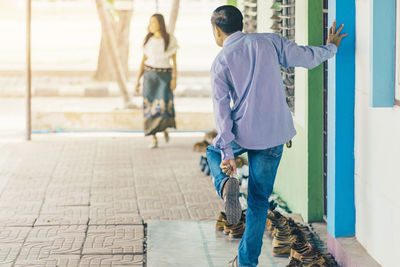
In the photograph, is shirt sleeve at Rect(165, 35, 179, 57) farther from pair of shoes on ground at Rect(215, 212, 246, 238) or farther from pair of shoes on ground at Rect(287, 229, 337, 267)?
pair of shoes on ground at Rect(287, 229, 337, 267)

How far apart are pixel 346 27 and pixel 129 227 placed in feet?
9.10

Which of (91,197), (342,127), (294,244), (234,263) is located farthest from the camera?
(91,197)

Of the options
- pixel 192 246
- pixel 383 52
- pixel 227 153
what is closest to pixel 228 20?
pixel 227 153

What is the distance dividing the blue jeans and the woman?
5.45m

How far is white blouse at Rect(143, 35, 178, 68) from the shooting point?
34.7 ft

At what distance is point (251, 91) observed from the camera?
497cm

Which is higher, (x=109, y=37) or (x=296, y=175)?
(x=109, y=37)

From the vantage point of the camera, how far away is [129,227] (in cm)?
691

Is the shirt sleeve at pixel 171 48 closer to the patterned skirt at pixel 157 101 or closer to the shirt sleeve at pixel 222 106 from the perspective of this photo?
the patterned skirt at pixel 157 101

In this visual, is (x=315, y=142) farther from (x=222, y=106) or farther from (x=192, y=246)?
(x=222, y=106)

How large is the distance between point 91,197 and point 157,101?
3126mm

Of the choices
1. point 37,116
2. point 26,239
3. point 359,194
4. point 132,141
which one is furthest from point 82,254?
point 37,116

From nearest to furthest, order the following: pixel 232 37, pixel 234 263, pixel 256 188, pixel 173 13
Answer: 1. pixel 232 37
2. pixel 256 188
3. pixel 234 263
4. pixel 173 13

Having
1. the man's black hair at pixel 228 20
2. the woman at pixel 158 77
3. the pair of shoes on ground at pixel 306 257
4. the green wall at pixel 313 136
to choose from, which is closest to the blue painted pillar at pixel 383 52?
the man's black hair at pixel 228 20
